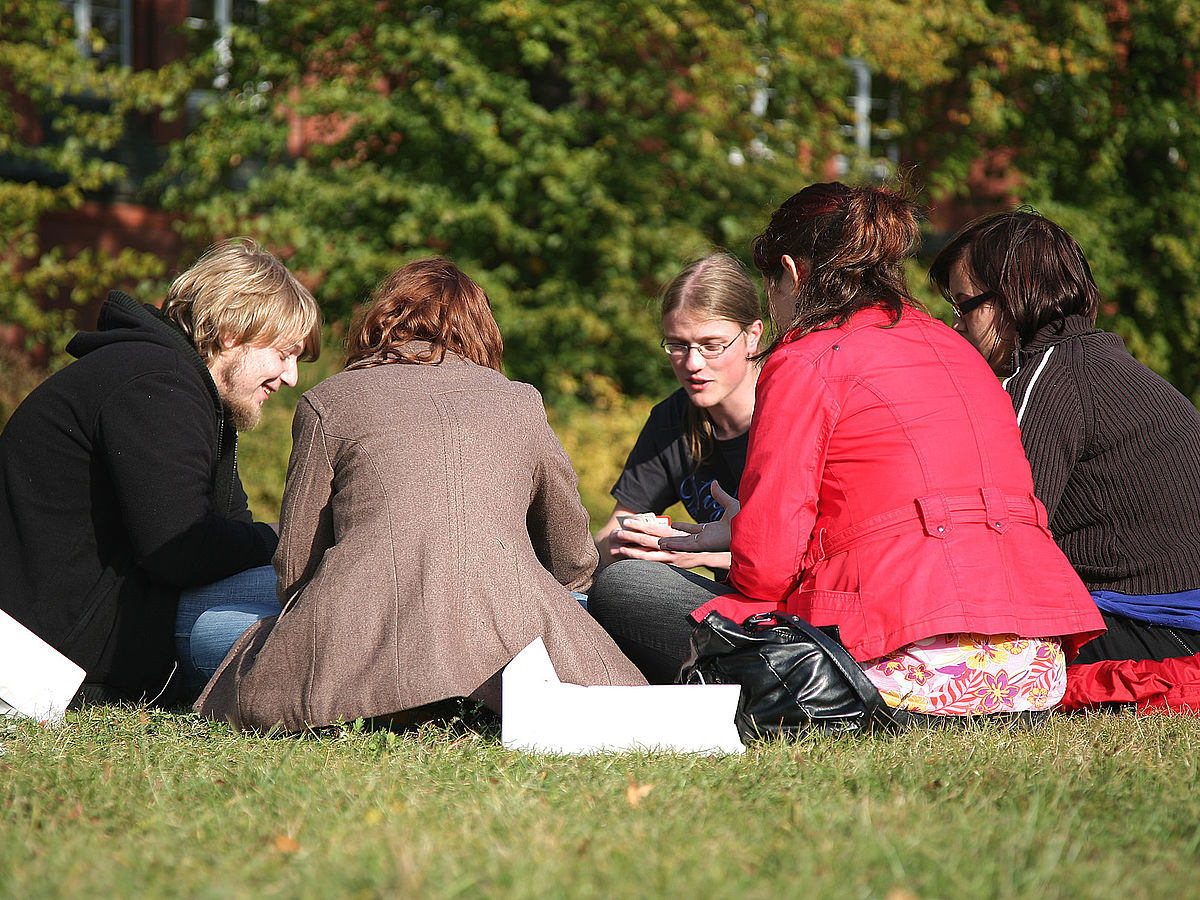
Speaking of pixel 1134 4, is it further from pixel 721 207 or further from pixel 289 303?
pixel 289 303

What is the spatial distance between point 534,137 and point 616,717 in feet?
26.1

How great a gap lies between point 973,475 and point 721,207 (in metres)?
8.42

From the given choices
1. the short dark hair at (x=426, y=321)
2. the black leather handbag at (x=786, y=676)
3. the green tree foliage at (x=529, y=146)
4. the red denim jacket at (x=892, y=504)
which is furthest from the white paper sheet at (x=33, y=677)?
the green tree foliage at (x=529, y=146)

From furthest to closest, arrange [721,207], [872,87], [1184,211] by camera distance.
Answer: [872,87]
[1184,211]
[721,207]

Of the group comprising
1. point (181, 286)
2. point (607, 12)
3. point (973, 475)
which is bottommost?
point (973, 475)

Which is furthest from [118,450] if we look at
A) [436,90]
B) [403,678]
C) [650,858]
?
[436,90]

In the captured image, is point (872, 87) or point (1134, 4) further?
point (872, 87)

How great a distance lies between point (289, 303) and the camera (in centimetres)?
400

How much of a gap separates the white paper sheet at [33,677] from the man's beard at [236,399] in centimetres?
97

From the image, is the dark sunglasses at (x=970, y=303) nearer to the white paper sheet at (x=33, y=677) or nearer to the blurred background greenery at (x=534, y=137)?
the white paper sheet at (x=33, y=677)

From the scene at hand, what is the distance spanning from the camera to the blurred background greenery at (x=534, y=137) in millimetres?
10031

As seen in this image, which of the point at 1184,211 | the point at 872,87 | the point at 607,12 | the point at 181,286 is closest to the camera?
the point at 181,286

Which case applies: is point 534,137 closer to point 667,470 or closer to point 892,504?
point 667,470

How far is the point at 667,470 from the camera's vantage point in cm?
480
